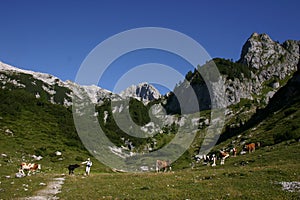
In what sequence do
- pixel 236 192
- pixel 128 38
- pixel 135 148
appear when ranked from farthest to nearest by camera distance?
pixel 135 148 < pixel 128 38 < pixel 236 192

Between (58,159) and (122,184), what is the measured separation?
219ft

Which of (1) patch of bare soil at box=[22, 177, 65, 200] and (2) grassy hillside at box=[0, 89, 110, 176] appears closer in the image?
(1) patch of bare soil at box=[22, 177, 65, 200]

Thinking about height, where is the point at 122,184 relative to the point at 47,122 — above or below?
below

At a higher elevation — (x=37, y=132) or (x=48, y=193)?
(x=37, y=132)

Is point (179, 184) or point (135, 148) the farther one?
point (135, 148)

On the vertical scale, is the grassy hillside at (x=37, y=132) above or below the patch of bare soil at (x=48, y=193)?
above

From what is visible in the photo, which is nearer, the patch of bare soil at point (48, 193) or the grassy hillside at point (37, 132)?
the patch of bare soil at point (48, 193)

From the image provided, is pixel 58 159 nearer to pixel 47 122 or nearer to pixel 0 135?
pixel 0 135

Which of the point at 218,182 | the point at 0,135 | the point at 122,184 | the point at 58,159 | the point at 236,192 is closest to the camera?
the point at 236,192

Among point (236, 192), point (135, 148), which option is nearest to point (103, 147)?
point (135, 148)

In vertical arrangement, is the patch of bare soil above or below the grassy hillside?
below

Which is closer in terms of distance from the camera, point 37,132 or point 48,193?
point 48,193

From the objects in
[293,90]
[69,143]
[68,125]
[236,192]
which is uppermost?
[293,90]

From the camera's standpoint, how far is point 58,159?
89.8 metres
